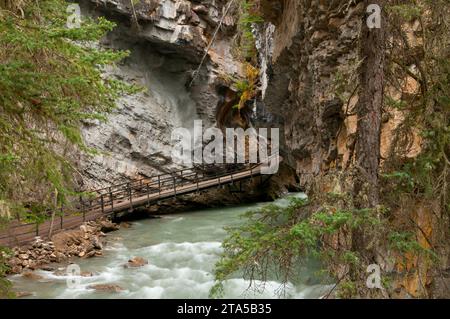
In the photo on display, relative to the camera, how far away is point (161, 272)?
34.7 feet

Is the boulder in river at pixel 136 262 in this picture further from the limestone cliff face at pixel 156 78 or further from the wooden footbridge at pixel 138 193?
the limestone cliff face at pixel 156 78

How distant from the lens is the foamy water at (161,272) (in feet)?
28.6

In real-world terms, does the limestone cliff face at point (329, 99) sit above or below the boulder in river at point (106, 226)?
above

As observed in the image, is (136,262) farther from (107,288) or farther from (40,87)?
(40,87)

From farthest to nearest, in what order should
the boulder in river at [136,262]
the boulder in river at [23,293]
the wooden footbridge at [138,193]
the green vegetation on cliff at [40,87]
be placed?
the wooden footbridge at [138,193]
the boulder in river at [136,262]
the boulder in river at [23,293]
the green vegetation on cliff at [40,87]

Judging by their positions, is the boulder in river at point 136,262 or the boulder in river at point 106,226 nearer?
the boulder in river at point 136,262

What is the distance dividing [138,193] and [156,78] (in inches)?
268

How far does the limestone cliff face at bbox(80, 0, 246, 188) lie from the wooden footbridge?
798 millimetres

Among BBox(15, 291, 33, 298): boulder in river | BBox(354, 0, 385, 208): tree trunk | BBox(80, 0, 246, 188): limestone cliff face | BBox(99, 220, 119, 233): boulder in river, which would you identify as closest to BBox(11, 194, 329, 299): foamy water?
BBox(15, 291, 33, 298): boulder in river

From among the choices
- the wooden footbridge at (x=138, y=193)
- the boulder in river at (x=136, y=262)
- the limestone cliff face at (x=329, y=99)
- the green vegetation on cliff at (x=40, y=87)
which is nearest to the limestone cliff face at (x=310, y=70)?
the limestone cliff face at (x=329, y=99)

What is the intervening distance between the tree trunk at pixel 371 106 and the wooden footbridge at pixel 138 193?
9.96 m

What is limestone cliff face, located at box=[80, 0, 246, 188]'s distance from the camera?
19969 mm

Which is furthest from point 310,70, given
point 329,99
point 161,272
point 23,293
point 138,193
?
point 138,193

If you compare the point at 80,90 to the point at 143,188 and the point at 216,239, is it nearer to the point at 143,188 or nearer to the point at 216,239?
the point at 216,239
